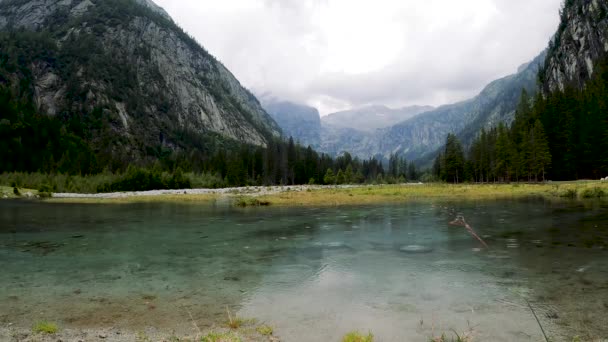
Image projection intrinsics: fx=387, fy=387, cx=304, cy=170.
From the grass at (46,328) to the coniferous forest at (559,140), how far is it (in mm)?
97306

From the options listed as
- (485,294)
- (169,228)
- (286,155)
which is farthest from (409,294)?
(286,155)

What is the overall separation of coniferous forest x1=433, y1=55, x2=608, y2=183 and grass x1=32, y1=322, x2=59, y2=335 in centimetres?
9731

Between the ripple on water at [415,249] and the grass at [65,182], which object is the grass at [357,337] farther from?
the grass at [65,182]

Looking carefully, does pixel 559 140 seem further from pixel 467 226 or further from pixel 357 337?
pixel 357 337

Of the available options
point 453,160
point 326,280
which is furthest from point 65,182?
point 453,160

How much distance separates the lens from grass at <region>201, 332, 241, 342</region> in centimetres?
842

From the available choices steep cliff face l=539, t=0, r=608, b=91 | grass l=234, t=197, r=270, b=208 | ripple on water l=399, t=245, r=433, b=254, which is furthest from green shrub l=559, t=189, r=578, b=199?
steep cliff face l=539, t=0, r=608, b=91

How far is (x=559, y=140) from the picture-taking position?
95.2 m

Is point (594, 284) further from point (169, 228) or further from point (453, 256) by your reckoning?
point (169, 228)

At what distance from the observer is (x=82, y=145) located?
17975cm

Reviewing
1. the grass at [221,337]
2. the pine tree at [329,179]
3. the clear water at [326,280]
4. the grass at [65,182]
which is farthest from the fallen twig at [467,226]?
the pine tree at [329,179]

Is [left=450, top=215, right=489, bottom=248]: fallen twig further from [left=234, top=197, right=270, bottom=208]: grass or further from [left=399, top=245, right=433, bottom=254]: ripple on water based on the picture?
[left=234, top=197, right=270, bottom=208]: grass

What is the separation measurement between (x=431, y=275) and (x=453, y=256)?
4081mm

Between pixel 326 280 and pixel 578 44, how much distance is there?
6834 inches
